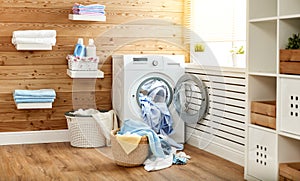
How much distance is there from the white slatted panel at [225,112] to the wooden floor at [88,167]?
0.15 metres

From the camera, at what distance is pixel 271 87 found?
149 inches

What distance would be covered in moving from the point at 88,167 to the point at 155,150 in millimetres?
542

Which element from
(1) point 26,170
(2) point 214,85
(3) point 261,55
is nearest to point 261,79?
(3) point 261,55

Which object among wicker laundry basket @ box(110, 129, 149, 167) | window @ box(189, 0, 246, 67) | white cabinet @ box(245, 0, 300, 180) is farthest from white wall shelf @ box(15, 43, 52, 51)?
white cabinet @ box(245, 0, 300, 180)

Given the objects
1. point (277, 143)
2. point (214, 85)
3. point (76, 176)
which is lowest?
point (76, 176)

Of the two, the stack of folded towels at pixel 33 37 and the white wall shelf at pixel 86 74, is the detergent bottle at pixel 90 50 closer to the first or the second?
the white wall shelf at pixel 86 74

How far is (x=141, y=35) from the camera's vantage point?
218 inches

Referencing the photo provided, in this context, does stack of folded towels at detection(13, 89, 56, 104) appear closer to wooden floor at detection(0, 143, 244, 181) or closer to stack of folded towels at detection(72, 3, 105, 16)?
wooden floor at detection(0, 143, 244, 181)

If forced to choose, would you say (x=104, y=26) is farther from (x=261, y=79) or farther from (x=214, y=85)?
(x=261, y=79)

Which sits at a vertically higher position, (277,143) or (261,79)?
(261,79)

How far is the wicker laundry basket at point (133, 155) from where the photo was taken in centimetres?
411

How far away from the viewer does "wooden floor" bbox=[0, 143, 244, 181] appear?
12.6 feet

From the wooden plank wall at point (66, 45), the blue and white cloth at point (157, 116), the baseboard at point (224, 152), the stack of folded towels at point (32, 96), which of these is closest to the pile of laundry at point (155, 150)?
the baseboard at point (224, 152)

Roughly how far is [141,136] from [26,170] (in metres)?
0.91
